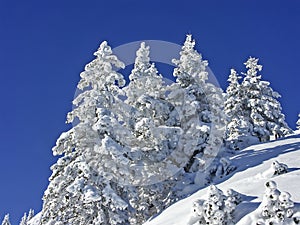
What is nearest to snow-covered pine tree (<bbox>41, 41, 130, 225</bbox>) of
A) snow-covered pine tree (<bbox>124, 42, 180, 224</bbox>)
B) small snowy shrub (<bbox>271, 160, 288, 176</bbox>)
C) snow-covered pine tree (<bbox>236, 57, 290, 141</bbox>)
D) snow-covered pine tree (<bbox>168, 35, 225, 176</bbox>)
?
snow-covered pine tree (<bbox>124, 42, 180, 224</bbox>)

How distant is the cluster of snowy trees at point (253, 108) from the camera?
3931 centimetres

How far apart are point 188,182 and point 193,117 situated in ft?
16.9

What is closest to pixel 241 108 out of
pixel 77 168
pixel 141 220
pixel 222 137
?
pixel 222 137

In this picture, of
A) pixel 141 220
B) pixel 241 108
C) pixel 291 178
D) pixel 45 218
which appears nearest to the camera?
pixel 291 178

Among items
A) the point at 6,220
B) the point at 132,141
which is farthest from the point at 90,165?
the point at 6,220

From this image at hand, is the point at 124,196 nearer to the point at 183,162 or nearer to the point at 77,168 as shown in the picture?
the point at 77,168

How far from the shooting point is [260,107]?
40750 mm

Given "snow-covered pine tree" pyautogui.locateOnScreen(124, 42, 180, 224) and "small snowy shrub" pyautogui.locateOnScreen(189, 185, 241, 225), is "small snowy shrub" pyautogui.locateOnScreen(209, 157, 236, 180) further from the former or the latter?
"small snowy shrub" pyautogui.locateOnScreen(189, 185, 241, 225)

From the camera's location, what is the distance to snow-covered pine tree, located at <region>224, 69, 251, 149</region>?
1483 inches

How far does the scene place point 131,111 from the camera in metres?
27.6

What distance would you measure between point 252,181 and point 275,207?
6.45 metres

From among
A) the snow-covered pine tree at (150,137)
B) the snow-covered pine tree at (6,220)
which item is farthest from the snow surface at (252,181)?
the snow-covered pine tree at (6,220)

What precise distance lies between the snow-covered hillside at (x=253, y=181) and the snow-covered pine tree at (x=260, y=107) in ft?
27.9

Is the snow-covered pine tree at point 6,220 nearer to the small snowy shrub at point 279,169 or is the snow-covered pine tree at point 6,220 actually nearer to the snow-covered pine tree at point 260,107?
the snow-covered pine tree at point 260,107
